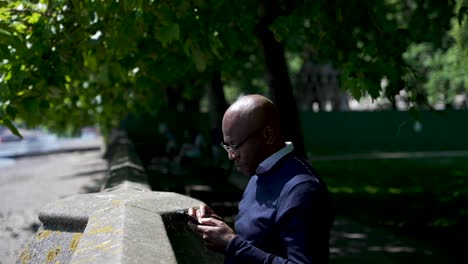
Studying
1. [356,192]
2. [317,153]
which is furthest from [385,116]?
[356,192]

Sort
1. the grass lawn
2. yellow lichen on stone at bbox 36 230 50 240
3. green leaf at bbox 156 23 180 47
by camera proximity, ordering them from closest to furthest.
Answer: yellow lichen on stone at bbox 36 230 50 240, green leaf at bbox 156 23 180 47, the grass lawn

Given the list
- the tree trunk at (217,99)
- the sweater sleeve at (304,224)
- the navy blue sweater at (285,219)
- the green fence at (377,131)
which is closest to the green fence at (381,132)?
the green fence at (377,131)

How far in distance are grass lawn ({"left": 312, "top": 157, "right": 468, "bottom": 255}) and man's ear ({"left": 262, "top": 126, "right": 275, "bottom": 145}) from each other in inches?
257

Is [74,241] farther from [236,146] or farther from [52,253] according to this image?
[236,146]

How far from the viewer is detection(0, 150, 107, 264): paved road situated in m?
9.73

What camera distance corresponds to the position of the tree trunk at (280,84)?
8.86 meters

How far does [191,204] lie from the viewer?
11.8 feet

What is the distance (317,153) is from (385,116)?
5836 millimetres

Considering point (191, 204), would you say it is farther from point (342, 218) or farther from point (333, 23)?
point (342, 218)

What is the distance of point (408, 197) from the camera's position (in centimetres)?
1320

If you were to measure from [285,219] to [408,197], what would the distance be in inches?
460

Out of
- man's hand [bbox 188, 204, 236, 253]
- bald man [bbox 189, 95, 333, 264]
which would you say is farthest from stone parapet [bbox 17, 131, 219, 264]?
bald man [bbox 189, 95, 333, 264]

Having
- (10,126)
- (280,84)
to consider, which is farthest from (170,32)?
(280,84)

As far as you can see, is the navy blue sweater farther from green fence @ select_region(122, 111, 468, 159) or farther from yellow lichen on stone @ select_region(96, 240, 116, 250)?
green fence @ select_region(122, 111, 468, 159)
